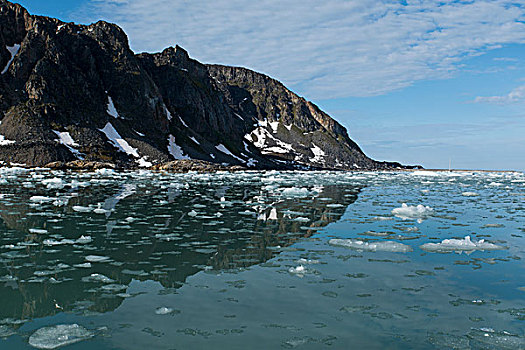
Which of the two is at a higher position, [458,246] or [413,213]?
[413,213]

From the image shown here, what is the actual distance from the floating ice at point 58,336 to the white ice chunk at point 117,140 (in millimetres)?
105370

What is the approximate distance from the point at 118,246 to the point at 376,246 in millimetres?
7734

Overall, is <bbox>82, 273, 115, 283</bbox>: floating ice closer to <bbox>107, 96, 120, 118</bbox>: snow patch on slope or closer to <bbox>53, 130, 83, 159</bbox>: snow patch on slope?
<bbox>53, 130, 83, 159</bbox>: snow patch on slope

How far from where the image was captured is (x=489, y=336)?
5.86 metres

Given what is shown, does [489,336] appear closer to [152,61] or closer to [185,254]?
[185,254]

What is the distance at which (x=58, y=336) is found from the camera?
567 centimetres

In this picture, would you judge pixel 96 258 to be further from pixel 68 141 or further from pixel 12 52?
pixel 12 52

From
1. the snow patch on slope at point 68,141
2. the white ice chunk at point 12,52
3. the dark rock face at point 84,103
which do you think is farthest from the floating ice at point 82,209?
the white ice chunk at point 12,52

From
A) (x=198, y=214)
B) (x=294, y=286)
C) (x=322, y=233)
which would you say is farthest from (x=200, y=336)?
(x=198, y=214)

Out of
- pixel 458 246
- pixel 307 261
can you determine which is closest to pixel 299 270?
pixel 307 261

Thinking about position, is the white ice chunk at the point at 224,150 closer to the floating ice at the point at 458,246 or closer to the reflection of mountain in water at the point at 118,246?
the reflection of mountain in water at the point at 118,246

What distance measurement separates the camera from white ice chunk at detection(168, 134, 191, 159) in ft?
408

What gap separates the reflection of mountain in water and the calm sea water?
0.05 m

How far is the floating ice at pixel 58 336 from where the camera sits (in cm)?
543
